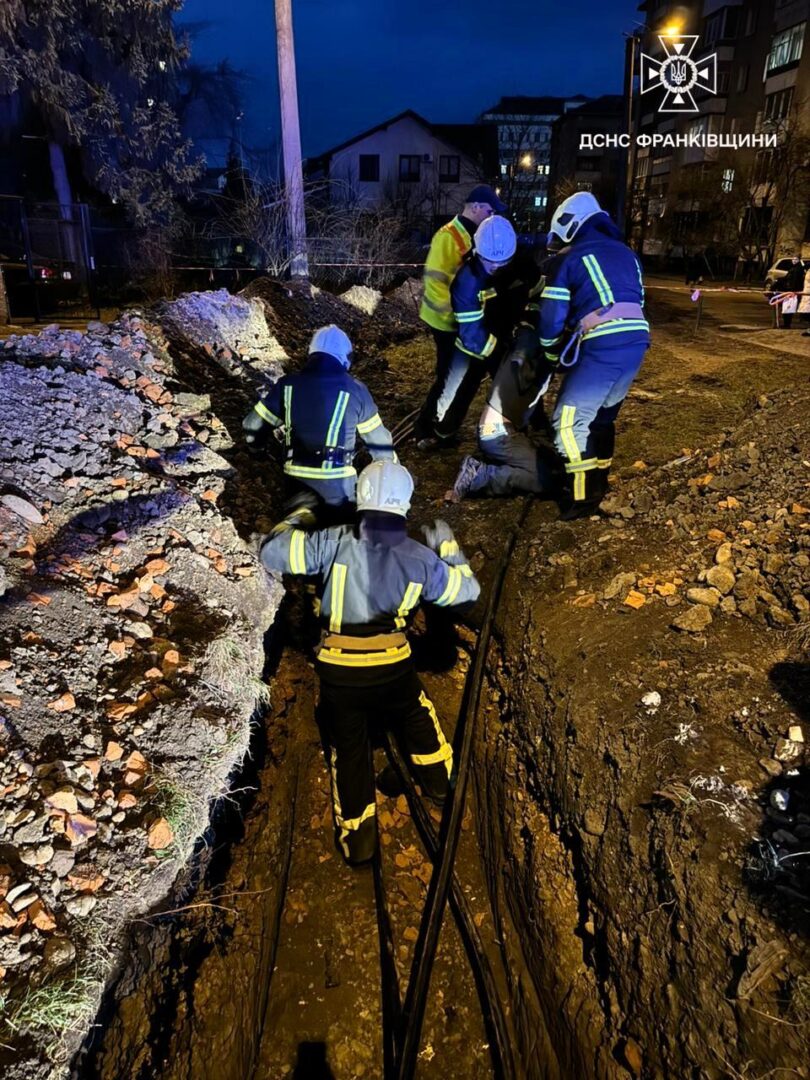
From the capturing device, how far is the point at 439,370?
6.24m

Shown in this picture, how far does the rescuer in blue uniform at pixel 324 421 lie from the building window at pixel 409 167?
3678 centimetres

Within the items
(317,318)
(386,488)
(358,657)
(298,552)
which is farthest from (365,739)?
(317,318)

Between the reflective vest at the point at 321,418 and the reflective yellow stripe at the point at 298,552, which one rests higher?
the reflective vest at the point at 321,418

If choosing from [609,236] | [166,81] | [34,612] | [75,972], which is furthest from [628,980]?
[166,81]

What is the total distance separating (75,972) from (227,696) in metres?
1.47

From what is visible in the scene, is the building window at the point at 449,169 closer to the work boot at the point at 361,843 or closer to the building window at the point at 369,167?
the building window at the point at 369,167

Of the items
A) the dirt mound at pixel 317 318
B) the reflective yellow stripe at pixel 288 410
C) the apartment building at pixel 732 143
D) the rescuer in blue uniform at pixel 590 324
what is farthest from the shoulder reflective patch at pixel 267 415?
the apartment building at pixel 732 143

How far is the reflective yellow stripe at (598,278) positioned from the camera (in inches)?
174

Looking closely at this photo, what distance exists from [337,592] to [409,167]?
39.3 m

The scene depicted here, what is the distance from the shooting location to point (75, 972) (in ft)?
7.50

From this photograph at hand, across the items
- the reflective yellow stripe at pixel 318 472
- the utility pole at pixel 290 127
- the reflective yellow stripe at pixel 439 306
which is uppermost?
the utility pole at pixel 290 127

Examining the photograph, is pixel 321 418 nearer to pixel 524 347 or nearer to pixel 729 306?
pixel 524 347

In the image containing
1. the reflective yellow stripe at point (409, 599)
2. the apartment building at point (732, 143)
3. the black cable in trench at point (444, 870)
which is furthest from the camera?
the apartment building at point (732, 143)

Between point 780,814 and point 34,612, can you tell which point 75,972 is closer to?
point 34,612
